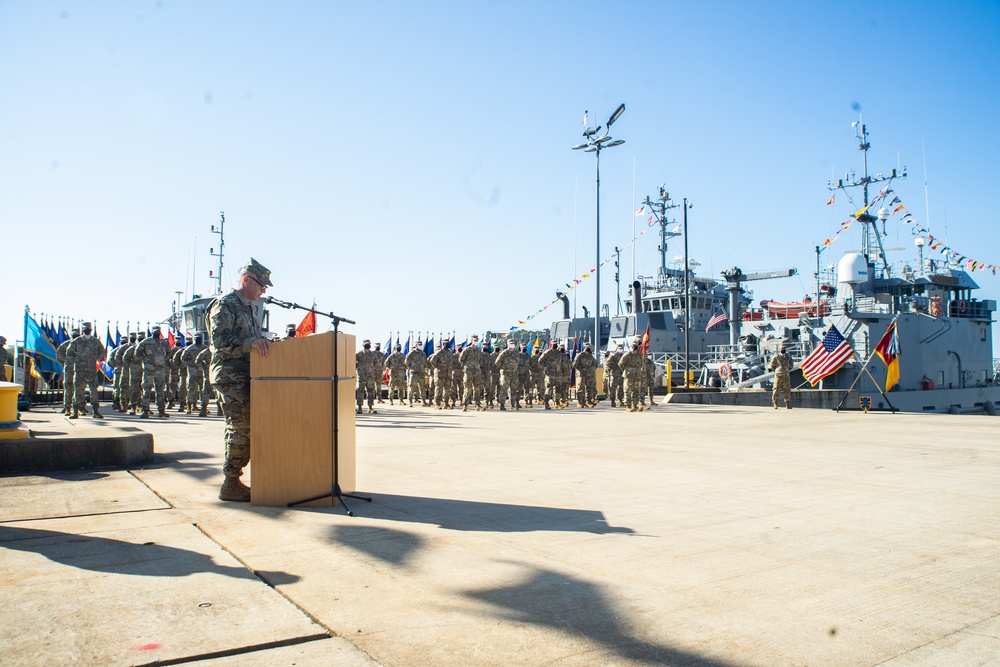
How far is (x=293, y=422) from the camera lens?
5.05 m

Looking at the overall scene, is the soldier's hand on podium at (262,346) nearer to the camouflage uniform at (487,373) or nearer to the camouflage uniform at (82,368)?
the camouflage uniform at (82,368)

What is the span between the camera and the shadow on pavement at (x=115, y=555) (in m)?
3.36

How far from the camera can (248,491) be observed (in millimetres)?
5246

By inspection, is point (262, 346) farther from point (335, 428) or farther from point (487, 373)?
point (487, 373)

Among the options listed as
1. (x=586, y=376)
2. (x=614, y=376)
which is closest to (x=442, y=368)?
(x=586, y=376)

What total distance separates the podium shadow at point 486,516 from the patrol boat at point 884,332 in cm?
1781

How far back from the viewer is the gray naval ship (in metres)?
23.4

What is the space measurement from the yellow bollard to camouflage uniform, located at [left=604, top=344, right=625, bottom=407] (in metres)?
15.1

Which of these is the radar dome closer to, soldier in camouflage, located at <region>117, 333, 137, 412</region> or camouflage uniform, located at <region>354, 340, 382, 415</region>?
camouflage uniform, located at <region>354, 340, 382, 415</region>

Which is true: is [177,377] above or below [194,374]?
below

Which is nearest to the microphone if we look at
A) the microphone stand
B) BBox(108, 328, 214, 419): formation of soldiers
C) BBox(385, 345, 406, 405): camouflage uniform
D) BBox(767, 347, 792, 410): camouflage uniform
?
the microphone stand

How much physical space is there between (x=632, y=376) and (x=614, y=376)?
1.56 meters

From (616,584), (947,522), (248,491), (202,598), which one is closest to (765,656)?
(616,584)

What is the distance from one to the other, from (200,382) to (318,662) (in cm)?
1529
